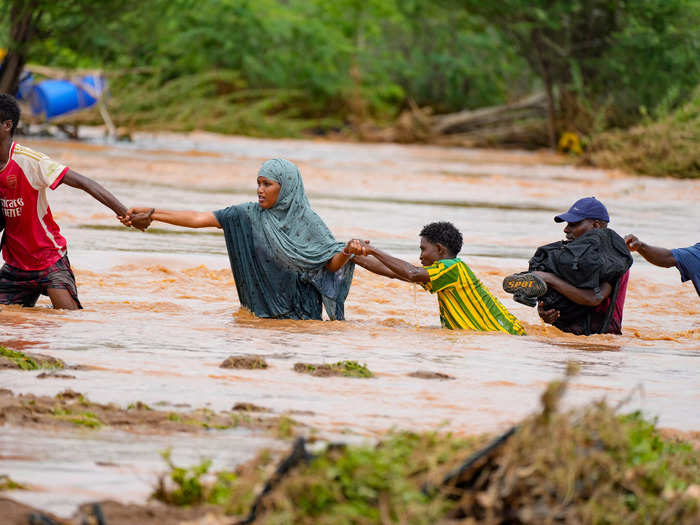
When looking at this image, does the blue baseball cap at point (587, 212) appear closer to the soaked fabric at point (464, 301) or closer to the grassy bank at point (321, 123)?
the soaked fabric at point (464, 301)

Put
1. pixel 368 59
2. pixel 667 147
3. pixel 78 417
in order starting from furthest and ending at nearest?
pixel 368 59 → pixel 667 147 → pixel 78 417

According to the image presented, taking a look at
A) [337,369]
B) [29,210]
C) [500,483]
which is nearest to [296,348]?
[337,369]

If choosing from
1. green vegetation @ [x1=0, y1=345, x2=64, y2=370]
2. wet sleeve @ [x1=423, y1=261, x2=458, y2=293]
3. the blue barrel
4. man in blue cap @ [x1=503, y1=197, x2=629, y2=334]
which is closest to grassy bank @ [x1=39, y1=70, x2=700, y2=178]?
the blue barrel

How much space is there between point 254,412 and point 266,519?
4.88ft

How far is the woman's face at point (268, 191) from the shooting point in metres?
7.14

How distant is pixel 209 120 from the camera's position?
1077 inches

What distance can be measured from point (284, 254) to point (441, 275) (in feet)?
3.46

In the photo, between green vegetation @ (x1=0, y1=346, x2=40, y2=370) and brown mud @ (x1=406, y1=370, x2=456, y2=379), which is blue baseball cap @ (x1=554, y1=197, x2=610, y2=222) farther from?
green vegetation @ (x1=0, y1=346, x2=40, y2=370)

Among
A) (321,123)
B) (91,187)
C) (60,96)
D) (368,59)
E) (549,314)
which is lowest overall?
(549,314)

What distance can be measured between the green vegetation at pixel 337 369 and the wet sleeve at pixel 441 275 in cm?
142

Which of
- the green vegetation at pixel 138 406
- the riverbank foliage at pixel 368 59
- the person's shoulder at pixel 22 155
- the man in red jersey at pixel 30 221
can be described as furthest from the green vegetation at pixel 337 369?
the riverbank foliage at pixel 368 59

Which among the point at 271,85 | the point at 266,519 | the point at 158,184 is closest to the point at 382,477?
the point at 266,519

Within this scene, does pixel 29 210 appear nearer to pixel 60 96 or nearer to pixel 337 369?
pixel 337 369

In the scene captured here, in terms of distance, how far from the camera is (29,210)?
692 centimetres
